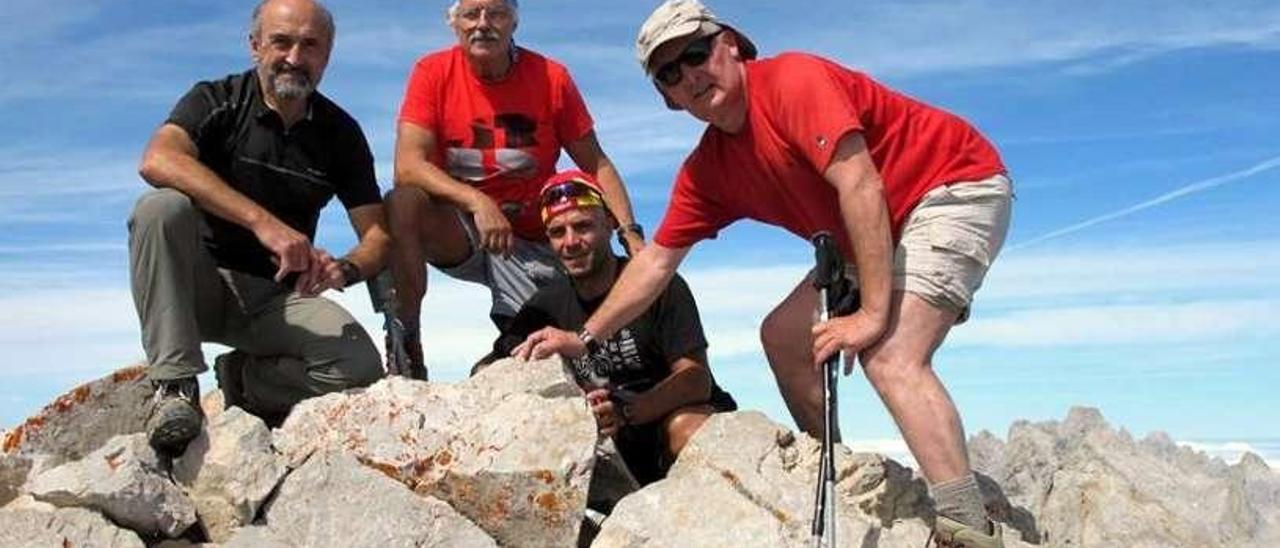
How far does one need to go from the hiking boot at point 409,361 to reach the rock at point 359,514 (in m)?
2.63

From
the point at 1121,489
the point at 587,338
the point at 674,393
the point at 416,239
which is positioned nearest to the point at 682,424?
the point at 674,393

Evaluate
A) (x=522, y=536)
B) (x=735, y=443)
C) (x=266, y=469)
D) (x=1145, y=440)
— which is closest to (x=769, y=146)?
(x=735, y=443)

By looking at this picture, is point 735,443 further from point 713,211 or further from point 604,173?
point 604,173

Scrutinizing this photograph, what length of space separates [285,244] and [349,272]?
36.7 inches

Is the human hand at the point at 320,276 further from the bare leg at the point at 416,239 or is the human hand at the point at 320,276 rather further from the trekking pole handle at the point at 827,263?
the trekking pole handle at the point at 827,263

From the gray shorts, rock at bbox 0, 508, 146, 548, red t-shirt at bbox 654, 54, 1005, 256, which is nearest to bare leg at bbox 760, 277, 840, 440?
red t-shirt at bbox 654, 54, 1005, 256

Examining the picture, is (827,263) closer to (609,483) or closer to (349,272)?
(609,483)

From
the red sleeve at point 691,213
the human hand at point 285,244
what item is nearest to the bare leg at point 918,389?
the red sleeve at point 691,213

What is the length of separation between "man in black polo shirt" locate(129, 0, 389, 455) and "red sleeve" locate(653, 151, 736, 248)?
8.27 feet

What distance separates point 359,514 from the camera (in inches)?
338

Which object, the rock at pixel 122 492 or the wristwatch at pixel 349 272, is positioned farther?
the wristwatch at pixel 349 272

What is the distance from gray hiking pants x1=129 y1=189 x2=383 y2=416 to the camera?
364 inches

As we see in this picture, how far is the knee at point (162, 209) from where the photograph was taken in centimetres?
932

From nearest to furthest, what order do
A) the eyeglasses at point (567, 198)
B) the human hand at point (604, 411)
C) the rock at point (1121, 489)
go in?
1. the human hand at point (604, 411)
2. the eyeglasses at point (567, 198)
3. the rock at point (1121, 489)
